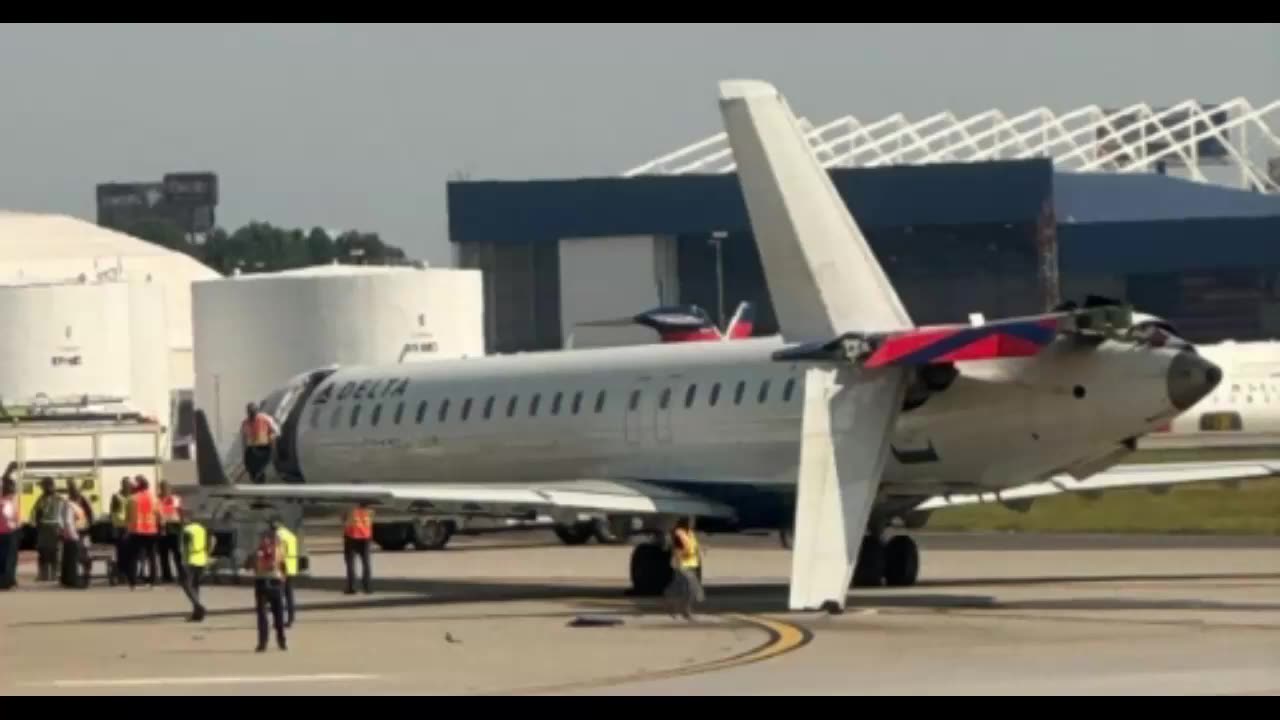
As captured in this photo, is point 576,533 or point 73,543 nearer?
point 73,543

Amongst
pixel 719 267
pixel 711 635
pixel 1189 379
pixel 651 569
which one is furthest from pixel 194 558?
pixel 719 267

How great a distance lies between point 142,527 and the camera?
4394 cm

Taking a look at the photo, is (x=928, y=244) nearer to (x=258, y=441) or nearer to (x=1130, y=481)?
(x=258, y=441)

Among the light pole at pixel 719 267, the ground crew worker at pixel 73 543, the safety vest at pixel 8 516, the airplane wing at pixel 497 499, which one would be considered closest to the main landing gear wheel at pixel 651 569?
the airplane wing at pixel 497 499

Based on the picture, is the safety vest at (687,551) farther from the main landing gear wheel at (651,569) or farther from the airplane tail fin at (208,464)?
the airplane tail fin at (208,464)

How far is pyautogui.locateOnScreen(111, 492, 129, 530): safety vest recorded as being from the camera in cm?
4438

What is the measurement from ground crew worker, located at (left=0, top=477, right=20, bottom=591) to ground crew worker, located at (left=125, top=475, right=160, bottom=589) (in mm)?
1830

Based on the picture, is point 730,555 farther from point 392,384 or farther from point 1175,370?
point 1175,370

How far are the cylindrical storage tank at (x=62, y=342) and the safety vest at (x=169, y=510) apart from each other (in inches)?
1304

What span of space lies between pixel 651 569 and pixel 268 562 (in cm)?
915

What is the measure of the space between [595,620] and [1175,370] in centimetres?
739

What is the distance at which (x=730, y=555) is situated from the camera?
50812 mm

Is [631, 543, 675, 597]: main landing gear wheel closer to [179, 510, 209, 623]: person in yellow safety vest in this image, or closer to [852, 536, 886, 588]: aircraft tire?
[852, 536, 886, 588]: aircraft tire

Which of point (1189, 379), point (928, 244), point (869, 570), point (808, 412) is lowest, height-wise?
point (869, 570)
